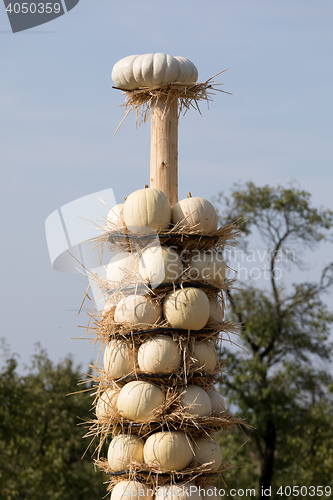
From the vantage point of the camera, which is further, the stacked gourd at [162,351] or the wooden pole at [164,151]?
the wooden pole at [164,151]

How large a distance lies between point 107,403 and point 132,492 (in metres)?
0.60

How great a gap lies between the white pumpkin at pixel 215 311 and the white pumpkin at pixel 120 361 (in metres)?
0.65

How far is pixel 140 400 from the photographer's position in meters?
3.63

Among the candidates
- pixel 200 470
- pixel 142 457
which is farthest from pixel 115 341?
pixel 200 470

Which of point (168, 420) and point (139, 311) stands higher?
point (139, 311)

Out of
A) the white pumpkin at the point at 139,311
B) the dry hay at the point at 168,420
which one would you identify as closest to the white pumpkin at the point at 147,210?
the white pumpkin at the point at 139,311

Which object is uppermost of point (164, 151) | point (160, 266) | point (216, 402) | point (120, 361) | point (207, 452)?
point (164, 151)

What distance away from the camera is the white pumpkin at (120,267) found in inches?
156

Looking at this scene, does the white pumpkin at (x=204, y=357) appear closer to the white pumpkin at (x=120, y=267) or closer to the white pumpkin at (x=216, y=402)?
the white pumpkin at (x=216, y=402)

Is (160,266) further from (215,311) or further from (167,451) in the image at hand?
(167,451)

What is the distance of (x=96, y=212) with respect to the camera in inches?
167

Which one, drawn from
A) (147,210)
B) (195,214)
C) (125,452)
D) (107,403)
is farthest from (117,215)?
(125,452)

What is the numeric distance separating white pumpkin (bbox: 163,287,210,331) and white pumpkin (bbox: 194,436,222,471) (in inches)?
30.3

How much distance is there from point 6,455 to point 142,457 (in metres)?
9.53
